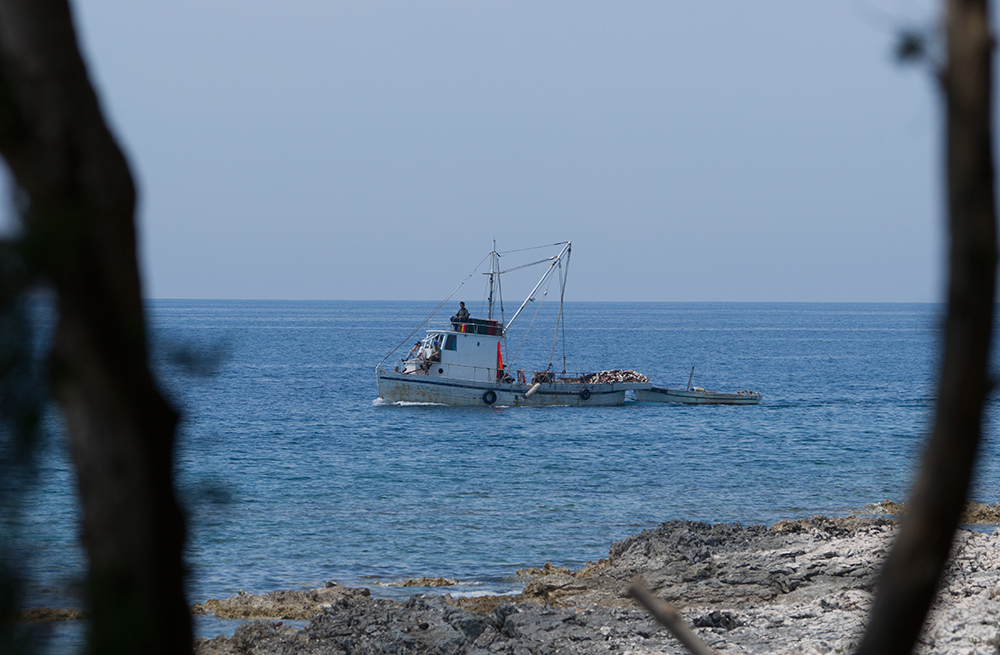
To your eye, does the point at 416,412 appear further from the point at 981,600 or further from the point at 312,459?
the point at 981,600

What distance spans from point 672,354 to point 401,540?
91.6 metres

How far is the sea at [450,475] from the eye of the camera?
2916 millimetres

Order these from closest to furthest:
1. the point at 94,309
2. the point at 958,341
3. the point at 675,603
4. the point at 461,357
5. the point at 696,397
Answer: the point at 958,341 → the point at 94,309 → the point at 675,603 → the point at 461,357 → the point at 696,397

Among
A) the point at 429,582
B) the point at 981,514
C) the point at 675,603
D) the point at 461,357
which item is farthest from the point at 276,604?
the point at 461,357

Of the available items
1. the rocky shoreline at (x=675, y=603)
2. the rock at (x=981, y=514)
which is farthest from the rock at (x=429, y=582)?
the rock at (x=981, y=514)

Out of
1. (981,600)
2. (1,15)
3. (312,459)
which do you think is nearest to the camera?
(1,15)

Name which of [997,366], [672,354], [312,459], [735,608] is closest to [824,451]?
[312,459]

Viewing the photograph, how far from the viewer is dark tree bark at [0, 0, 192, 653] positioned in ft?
7.80

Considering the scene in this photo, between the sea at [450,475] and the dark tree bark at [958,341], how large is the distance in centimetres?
10

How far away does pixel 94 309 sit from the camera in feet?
7.91

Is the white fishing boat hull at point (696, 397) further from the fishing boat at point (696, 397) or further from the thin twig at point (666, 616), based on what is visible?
the thin twig at point (666, 616)

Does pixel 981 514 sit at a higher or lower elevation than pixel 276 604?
higher

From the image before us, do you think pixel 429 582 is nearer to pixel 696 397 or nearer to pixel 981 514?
pixel 981 514

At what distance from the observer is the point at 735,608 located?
13.2 m
